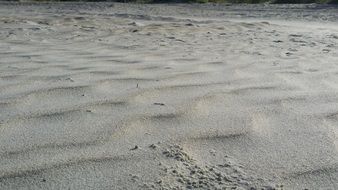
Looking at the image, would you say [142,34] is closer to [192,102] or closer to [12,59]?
[12,59]

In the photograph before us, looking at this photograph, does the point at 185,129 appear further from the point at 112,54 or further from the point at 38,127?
the point at 112,54

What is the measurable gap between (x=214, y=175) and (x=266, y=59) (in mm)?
2415

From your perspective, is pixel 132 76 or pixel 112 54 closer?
pixel 132 76

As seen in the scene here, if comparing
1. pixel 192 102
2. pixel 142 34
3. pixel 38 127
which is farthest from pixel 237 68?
pixel 142 34

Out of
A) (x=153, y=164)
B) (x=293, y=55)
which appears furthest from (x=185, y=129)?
(x=293, y=55)

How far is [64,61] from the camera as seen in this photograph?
11.3 ft

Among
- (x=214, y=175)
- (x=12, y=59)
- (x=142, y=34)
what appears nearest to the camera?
(x=214, y=175)

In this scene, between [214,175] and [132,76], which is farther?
[132,76]

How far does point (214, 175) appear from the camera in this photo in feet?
5.03

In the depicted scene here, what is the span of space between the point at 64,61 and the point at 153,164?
6.61 feet

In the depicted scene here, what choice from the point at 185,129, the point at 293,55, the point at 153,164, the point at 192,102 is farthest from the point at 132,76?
the point at 293,55

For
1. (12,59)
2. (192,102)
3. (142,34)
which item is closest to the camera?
(192,102)

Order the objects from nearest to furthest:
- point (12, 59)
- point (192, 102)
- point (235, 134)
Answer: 1. point (235, 134)
2. point (192, 102)
3. point (12, 59)

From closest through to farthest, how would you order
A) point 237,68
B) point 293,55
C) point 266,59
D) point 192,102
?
point 192,102 < point 237,68 < point 266,59 < point 293,55
